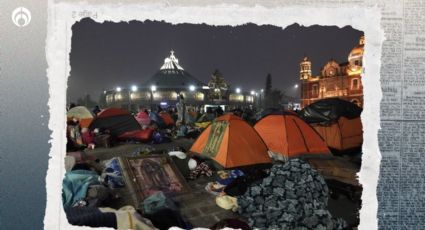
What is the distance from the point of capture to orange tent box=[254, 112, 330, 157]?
5.00m

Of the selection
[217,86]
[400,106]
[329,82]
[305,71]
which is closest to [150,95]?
[217,86]

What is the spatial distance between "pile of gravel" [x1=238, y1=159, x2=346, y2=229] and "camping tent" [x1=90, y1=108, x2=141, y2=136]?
5362 millimetres

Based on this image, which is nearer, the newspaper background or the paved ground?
the newspaper background

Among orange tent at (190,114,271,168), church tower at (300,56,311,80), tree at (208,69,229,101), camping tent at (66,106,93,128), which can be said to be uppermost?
church tower at (300,56,311,80)

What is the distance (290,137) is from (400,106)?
2614 mm

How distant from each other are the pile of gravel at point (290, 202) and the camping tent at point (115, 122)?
5362 millimetres

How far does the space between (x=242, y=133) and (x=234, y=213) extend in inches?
71.2

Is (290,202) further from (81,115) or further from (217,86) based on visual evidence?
(217,86)

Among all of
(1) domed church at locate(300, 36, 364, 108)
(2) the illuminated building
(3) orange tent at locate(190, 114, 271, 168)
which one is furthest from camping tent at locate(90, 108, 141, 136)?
(1) domed church at locate(300, 36, 364, 108)

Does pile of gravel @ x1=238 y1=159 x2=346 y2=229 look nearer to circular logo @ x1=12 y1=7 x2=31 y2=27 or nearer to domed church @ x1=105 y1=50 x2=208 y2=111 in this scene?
circular logo @ x1=12 y1=7 x2=31 y2=27

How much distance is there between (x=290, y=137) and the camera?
16.5 ft

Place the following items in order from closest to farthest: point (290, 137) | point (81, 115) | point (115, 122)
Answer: point (290, 137)
point (115, 122)
point (81, 115)

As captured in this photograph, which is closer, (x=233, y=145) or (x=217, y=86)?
(x=233, y=145)

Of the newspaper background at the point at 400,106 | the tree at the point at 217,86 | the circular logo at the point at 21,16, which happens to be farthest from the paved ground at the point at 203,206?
the tree at the point at 217,86
